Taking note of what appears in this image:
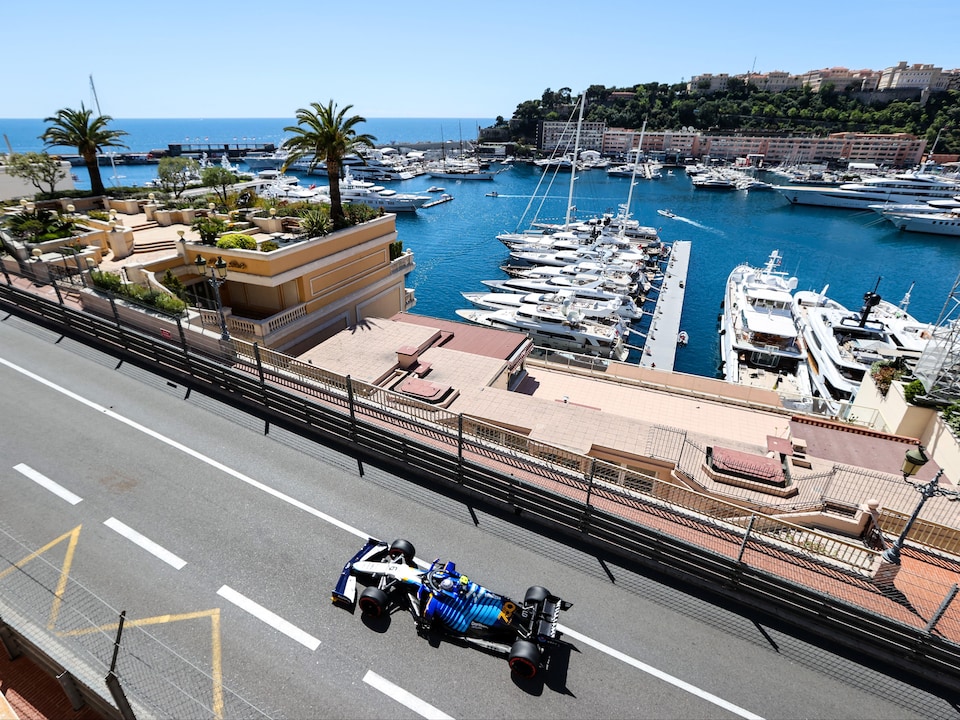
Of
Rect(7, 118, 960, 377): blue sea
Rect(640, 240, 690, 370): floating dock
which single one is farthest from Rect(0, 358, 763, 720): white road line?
Rect(7, 118, 960, 377): blue sea

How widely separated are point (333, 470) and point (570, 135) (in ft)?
656

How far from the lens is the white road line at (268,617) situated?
771cm

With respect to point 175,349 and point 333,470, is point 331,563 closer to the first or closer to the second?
point 333,470

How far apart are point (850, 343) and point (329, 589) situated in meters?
41.5

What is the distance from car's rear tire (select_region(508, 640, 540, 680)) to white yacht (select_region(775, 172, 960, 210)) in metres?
131

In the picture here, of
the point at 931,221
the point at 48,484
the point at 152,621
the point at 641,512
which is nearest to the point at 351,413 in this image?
the point at 152,621

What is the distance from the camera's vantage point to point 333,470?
11.6m

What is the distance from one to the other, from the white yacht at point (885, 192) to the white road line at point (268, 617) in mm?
132658

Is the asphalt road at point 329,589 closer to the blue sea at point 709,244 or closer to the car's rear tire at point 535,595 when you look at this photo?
the car's rear tire at point 535,595

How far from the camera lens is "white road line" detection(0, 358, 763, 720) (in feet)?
23.6

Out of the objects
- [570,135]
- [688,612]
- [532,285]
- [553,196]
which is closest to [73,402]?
[688,612]

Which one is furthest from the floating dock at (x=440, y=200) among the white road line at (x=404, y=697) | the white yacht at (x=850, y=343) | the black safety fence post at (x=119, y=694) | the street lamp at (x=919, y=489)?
the black safety fence post at (x=119, y=694)

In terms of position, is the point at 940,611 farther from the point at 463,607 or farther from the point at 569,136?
the point at 569,136

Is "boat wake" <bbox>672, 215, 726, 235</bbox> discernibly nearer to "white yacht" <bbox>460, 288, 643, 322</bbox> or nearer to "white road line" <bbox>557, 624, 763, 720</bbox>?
"white yacht" <bbox>460, 288, 643, 322</bbox>
